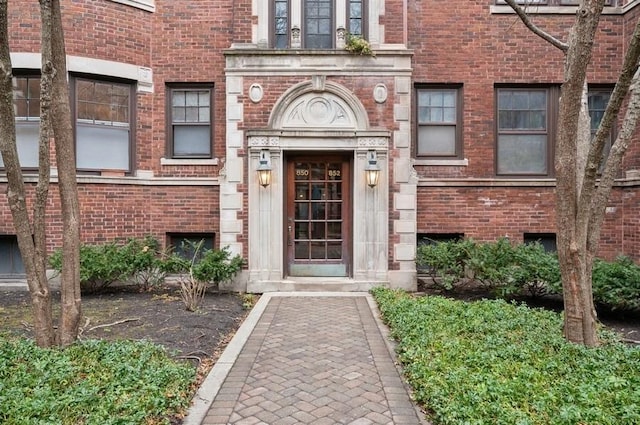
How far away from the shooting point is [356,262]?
325 inches

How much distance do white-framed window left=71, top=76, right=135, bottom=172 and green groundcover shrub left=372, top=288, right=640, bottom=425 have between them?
663 centimetres

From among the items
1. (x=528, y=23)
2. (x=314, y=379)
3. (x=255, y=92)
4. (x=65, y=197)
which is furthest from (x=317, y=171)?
(x=314, y=379)

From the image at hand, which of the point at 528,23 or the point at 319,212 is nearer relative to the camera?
the point at 528,23

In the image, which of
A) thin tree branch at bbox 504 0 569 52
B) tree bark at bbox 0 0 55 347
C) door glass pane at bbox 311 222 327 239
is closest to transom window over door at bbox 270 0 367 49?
door glass pane at bbox 311 222 327 239

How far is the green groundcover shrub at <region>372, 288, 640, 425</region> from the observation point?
303cm

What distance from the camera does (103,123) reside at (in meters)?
8.69

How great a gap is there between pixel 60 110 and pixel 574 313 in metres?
5.99

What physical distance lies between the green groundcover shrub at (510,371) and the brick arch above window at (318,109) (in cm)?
414

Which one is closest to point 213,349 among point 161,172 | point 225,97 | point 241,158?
point 241,158

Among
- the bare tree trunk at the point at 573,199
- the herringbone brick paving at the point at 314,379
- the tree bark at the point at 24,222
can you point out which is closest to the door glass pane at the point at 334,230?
the herringbone brick paving at the point at 314,379

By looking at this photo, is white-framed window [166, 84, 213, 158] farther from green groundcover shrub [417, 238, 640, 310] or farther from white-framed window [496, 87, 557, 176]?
white-framed window [496, 87, 557, 176]

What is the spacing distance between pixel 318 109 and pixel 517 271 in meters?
4.74

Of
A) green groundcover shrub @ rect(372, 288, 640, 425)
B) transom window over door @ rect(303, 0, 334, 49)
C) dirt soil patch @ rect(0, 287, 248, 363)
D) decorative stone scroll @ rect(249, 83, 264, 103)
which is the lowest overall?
dirt soil patch @ rect(0, 287, 248, 363)

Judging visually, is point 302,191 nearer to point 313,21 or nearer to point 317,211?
point 317,211
